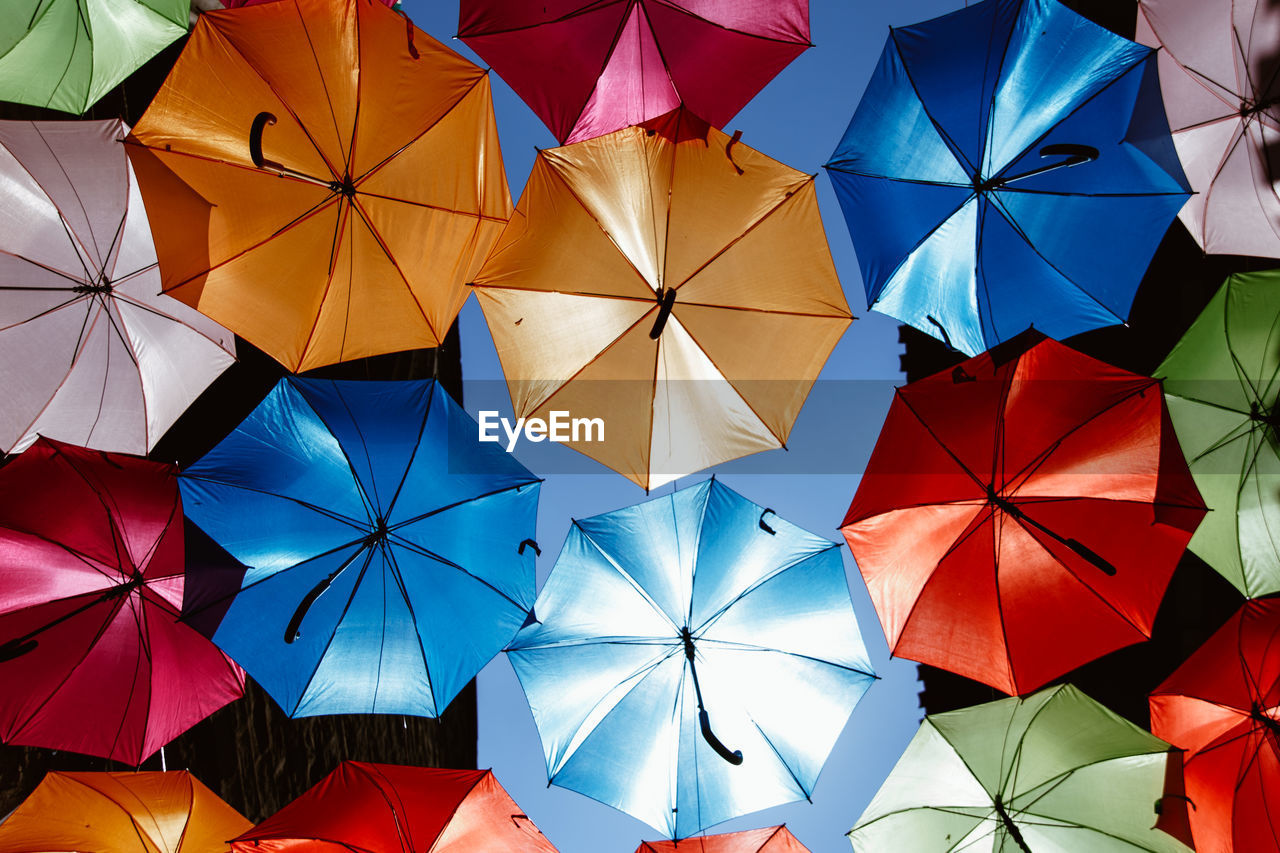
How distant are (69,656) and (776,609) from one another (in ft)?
15.3

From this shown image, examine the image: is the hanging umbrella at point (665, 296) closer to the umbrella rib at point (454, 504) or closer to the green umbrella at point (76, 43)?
the umbrella rib at point (454, 504)

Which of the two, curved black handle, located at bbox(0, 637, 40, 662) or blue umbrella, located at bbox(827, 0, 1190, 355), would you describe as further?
blue umbrella, located at bbox(827, 0, 1190, 355)

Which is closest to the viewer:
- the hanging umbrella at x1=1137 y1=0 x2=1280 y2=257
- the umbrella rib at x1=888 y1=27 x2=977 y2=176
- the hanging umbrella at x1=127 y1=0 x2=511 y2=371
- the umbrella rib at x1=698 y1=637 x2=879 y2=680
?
the hanging umbrella at x1=127 y1=0 x2=511 y2=371

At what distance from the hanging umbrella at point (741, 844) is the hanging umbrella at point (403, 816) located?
3.11 ft

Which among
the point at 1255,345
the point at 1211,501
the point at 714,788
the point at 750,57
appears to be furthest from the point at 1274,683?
the point at 750,57

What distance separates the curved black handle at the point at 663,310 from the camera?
4988mm

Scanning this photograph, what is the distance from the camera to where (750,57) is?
538cm

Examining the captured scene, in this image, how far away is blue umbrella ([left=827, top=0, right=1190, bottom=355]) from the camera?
A: 5.01 m

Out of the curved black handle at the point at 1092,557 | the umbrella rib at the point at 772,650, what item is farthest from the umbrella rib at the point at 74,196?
the curved black handle at the point at 1092,557

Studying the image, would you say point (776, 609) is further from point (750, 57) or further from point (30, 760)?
point (30, 760)

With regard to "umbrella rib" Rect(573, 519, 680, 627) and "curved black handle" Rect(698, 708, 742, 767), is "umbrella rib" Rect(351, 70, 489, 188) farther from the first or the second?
"curved black handle" Rect(698, 708, 742, 767)

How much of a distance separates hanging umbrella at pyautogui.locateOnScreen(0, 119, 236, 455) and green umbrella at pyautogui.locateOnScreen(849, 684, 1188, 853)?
5.96 m

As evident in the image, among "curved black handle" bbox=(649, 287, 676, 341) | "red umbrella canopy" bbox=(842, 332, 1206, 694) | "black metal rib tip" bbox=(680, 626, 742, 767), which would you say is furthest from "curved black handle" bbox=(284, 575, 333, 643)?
"red umbrella canopy" bbox=(842, 332, 1206, 694)

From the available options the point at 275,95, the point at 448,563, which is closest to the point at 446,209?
the point at 275,95
